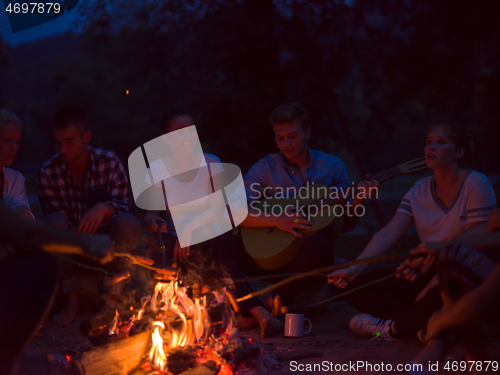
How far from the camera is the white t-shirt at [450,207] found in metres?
3.18

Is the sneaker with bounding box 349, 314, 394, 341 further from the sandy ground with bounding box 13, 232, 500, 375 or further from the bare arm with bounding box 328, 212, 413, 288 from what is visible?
the bare arm with bounding box 328, 212, 413, 288

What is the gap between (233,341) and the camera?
2971 mm

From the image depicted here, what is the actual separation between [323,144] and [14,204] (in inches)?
158

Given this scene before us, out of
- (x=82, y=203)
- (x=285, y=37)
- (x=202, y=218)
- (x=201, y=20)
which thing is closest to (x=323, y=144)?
(x=285, y=37)

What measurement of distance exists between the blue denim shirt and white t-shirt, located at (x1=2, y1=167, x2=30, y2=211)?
1.91 metres

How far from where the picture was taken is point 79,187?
4398mm

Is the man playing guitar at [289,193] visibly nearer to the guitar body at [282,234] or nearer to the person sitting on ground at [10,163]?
the guitar body at [282,234]

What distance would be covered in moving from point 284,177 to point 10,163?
230 centimetres

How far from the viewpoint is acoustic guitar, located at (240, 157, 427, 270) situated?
3889mm

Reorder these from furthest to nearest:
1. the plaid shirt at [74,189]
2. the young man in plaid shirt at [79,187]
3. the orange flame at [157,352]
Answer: the plaid shirt at [74,189] < the young man in plaid shirt at [79,187] < the orange flame at [157,352]

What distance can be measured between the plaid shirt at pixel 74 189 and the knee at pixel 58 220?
0.24m

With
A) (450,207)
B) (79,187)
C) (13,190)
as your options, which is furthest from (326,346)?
(13,190)

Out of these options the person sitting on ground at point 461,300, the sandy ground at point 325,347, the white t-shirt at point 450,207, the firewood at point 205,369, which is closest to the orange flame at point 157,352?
the firewood at point 205,369

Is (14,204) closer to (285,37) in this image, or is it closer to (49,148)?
(285,37)
